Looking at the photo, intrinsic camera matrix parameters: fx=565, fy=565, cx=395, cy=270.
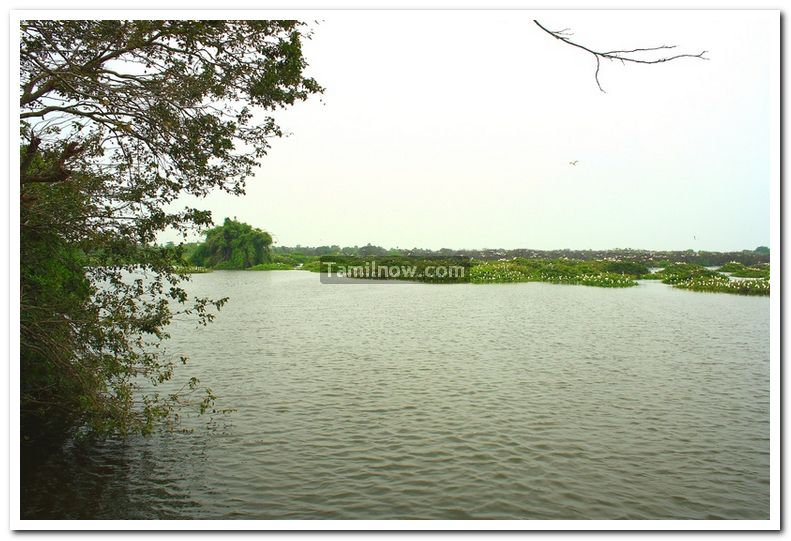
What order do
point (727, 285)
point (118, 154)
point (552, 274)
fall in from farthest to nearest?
point (552, 274) → point (727, 285) → point (118, 154)

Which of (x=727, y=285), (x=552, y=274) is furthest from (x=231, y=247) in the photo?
(x=727, y=285)

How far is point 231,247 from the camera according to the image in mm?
103188

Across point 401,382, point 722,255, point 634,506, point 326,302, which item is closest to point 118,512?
point 634,506

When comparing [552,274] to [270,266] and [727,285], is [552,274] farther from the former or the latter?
[270,266]

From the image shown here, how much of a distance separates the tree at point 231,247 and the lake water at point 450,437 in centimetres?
8155

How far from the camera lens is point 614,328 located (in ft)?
85.1

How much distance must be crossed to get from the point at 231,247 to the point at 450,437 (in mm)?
97114

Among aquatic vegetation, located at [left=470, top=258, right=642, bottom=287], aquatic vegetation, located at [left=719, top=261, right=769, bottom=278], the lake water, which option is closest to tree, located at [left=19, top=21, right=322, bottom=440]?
the lake water

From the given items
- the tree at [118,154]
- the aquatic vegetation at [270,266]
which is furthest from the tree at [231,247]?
the tree at [118,154]

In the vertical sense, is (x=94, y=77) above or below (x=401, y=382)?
above

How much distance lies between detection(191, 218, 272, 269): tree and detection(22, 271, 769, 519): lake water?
268 feet
